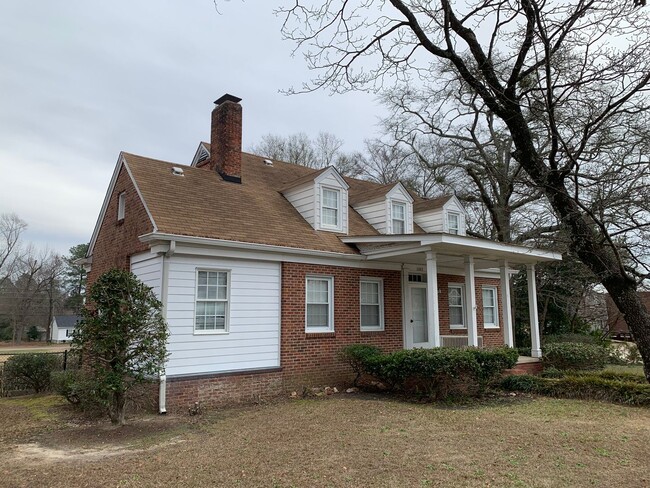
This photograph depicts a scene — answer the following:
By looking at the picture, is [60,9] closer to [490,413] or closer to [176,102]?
[176,102]

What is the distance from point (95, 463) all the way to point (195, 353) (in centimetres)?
392

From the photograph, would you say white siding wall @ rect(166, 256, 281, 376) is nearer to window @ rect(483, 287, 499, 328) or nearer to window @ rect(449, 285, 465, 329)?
window @ rect(449, 285, 465, 329)

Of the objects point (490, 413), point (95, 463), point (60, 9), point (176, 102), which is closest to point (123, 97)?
point (176, 102)

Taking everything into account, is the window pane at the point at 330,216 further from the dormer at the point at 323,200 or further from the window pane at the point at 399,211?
the window pane at the point at 399,211

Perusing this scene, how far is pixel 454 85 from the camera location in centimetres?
805

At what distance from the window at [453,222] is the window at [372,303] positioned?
5090 mm

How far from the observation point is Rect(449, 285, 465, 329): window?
1600 centimetres

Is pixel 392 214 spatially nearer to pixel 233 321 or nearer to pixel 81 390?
pixel 233 321

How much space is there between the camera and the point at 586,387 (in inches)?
433

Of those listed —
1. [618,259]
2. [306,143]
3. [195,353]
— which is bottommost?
[195,353]

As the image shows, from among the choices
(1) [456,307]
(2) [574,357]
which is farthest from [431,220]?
(2) [574,357]

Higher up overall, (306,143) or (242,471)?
(306,143)

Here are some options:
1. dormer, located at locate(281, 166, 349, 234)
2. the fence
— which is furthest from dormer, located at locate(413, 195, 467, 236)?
the fence

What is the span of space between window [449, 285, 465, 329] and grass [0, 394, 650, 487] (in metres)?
6.14
